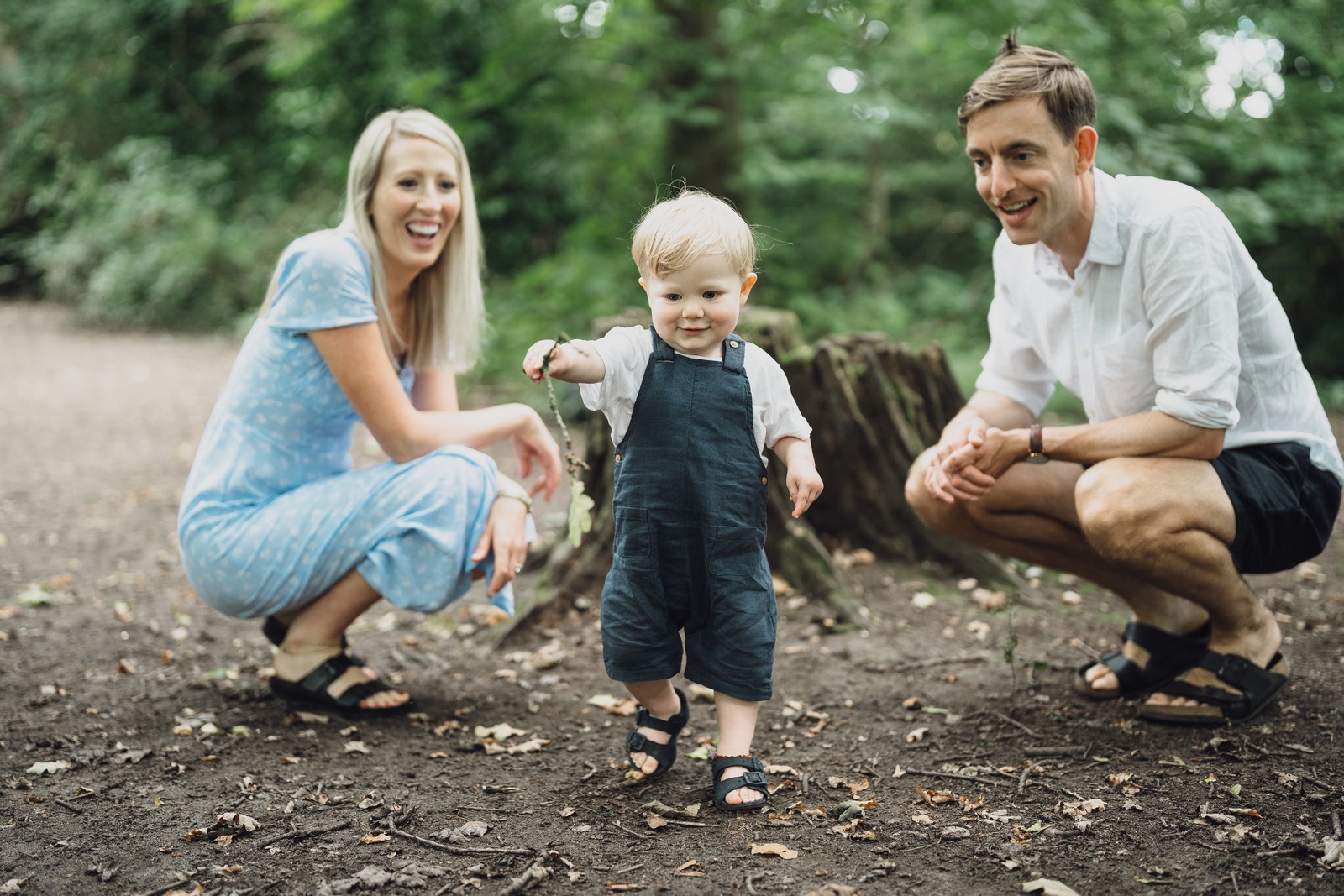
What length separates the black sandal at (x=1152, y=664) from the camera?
3.07m

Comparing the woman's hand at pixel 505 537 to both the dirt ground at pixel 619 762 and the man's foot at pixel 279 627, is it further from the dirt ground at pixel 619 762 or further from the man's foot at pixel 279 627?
the man's foot at pixel 279 627

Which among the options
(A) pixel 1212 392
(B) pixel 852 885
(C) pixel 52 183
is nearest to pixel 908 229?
(A) pixel 1212 392

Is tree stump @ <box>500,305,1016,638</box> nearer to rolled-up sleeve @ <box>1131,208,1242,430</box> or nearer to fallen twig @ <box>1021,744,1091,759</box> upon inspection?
fallen twig @ <box>1021,744,1091,759</box>

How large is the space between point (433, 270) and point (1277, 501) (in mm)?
2424

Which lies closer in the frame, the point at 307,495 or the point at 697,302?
the point at 697,302

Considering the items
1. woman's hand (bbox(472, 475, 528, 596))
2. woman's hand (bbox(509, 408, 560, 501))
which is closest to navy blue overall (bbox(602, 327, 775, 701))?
woman's hand (bbox(472, 475, 528, 596))

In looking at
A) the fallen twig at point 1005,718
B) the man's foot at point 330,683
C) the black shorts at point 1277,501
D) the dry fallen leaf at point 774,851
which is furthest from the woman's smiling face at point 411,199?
the black shorts at point 1277,501

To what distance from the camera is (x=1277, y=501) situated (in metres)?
2.82

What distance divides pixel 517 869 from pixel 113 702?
167cm

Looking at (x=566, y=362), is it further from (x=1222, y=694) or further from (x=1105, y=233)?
(x=1222, y=694)

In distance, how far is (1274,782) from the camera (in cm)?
251

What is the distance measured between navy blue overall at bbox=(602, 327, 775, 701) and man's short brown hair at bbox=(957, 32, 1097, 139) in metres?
0.97

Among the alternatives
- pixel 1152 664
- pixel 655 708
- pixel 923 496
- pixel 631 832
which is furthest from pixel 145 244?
pixel 1152 664

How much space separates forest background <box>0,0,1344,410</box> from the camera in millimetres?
6621
